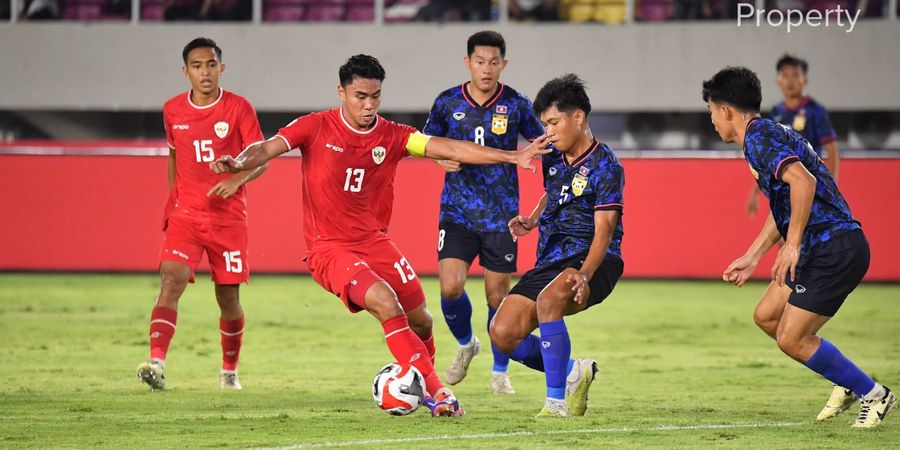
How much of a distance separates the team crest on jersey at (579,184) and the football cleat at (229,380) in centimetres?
282

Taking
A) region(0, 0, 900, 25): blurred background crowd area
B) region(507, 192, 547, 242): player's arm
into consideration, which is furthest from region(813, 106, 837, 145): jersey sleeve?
region(0, 0, 900, 25): blurred background crowd area

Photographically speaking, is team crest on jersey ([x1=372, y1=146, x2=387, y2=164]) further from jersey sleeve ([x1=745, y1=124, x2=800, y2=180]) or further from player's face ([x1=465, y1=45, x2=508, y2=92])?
jersey sleeve ([x1=745, y1=124, x2=800, y2=180])

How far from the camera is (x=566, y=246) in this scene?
758 cm

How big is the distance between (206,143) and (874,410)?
448 centimetres

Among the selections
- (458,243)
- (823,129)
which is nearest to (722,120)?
(458,243)

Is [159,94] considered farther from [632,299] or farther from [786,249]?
[786,249]

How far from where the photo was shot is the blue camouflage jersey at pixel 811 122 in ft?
41.2

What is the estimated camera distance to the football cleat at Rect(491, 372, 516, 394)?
8922mm

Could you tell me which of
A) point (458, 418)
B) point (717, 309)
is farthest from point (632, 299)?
point (458, 418)

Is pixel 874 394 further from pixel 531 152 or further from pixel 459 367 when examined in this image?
pixel 459 367

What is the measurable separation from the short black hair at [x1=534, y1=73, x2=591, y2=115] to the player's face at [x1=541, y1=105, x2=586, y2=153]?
0.03 meters

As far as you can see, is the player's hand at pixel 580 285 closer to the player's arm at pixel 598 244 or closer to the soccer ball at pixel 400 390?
the player's arm at pixel 598 244

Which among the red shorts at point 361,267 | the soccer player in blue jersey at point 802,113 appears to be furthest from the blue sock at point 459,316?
the soccer player in blue jersey at point 802,113

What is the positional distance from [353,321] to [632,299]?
12.5 ft
